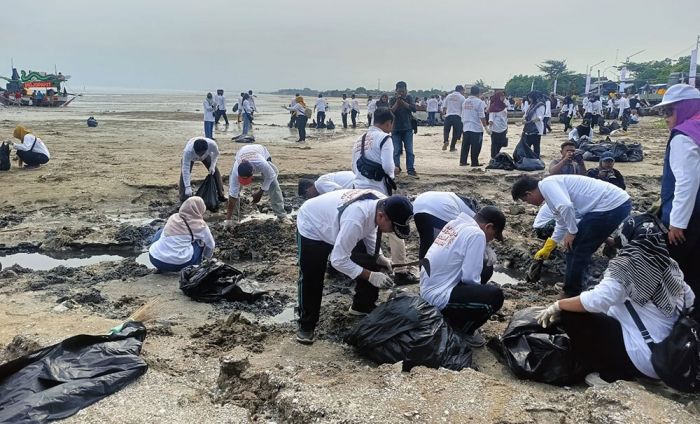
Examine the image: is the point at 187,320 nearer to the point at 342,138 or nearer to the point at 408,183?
the point at 408,183

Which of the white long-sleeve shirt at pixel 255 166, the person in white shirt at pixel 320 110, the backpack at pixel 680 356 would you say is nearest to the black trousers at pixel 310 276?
the backpack at pixel 680 356

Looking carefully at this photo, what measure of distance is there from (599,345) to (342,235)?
1.76m

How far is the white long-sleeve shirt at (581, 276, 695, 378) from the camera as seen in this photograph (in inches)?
118

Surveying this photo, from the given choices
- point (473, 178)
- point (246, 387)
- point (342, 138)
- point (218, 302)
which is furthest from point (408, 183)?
point (342, 138)

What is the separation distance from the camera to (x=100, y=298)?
491cm

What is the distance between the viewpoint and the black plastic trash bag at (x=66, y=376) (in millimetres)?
2768

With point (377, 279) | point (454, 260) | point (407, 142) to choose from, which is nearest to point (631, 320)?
point (454, 260)

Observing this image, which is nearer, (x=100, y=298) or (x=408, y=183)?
(x=100, y=298)

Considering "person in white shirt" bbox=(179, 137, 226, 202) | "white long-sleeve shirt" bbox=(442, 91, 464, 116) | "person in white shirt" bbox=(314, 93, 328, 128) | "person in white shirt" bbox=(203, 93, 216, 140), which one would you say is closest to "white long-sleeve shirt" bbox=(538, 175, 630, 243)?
"person in white shirt" bbox=(179, 137, 226, 202)

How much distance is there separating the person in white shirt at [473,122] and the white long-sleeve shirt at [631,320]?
27.8ft

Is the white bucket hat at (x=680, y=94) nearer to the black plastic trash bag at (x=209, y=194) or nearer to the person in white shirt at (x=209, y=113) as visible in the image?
the black plastic trash bag at (x=209, y=194)

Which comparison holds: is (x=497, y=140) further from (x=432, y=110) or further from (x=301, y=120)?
(x=432, y=110)

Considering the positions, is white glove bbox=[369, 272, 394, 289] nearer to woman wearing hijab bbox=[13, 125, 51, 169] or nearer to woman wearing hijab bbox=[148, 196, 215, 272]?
woman wearing hijab bbox=[148, 196, 215, 272]

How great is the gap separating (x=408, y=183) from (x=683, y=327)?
23.4ft
